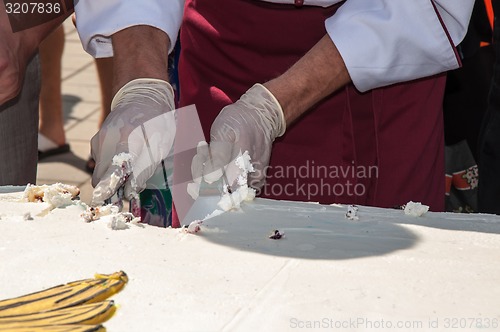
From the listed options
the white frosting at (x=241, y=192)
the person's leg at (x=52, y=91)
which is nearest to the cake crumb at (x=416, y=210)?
the white frosting at (x=241, y=192)

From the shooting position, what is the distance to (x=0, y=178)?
2.55 meters

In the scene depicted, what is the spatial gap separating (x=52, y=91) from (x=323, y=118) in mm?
2802

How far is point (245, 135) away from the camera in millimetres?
2029

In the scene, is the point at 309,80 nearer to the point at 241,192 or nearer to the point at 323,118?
the point at 323,118

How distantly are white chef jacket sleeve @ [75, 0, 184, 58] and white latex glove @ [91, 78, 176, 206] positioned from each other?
21cm

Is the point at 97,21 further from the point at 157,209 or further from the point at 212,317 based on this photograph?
the point at 212,317

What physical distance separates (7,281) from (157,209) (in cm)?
81

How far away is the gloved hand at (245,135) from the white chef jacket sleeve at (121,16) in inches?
13.9

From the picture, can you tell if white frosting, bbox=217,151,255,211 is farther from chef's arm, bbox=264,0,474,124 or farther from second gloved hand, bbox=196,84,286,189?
chef's arm, bbox=264,0,474,124

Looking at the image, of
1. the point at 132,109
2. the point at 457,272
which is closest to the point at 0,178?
the point at 132,109

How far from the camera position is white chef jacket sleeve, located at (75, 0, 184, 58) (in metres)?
2.28

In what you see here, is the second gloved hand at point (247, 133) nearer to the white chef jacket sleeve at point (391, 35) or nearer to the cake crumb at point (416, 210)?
the white chef jacket sleeve at point (391, 35)

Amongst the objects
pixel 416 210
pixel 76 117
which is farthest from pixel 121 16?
pixel 76 117

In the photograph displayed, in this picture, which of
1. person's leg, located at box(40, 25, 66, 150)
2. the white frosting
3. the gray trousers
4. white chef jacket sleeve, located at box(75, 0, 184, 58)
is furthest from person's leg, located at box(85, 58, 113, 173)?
the white frosting
